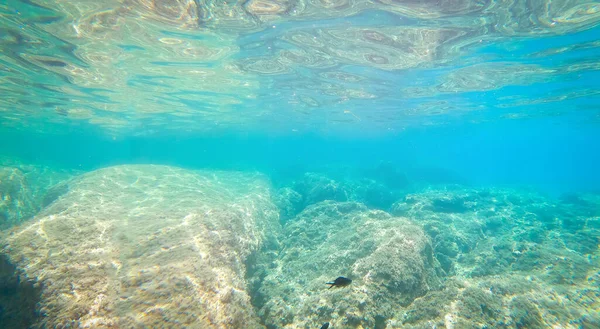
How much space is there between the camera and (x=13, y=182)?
13258 mm

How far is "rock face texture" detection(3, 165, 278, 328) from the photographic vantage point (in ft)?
13.9

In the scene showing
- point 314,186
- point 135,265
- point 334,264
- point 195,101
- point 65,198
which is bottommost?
point 314,186

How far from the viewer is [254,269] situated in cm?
868

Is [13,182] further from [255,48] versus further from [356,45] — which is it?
[356,45]

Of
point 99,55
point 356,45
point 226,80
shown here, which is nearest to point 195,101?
point 226,80

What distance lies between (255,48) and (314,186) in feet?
33.4

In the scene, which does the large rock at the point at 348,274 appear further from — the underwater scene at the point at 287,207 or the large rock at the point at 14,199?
the large rock at the point at 14,199

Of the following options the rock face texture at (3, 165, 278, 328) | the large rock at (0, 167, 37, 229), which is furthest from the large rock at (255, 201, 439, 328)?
the large rock at (0, 167, 37, 229)

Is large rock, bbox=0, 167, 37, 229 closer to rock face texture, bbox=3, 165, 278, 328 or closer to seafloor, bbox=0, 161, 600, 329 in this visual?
seafloor, bbox=0, 161, 600, 329

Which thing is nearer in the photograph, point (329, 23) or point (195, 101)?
point (329, 23)

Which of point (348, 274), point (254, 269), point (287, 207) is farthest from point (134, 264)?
point (287, 207)

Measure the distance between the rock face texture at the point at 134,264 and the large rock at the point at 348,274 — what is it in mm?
1096

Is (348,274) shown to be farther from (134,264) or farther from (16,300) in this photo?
(16,300)

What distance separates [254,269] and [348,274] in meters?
3.57
